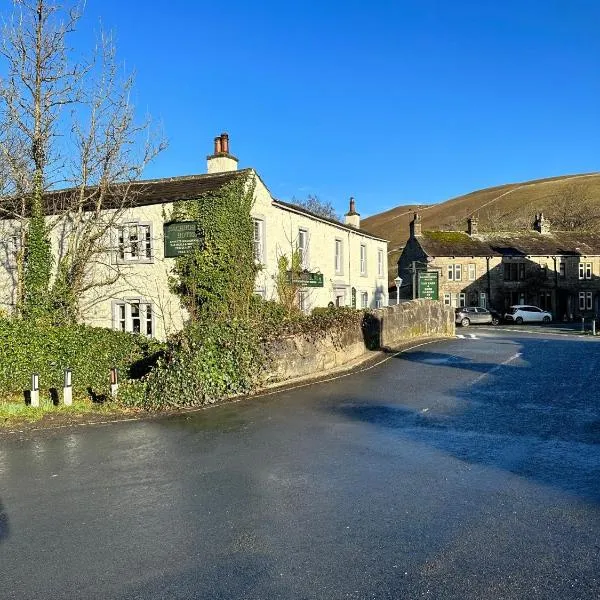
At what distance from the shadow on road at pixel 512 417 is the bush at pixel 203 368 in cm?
255

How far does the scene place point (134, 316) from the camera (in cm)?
2141

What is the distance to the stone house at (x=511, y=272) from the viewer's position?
51.6 metres

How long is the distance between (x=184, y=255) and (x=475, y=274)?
123 ft

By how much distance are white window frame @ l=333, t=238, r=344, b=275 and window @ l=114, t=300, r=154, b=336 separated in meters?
11.2

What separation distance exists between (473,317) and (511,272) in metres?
9.89

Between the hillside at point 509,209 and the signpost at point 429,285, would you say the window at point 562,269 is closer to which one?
the hillside at point 509,209

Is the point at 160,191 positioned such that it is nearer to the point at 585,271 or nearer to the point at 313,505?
the point at 313,505

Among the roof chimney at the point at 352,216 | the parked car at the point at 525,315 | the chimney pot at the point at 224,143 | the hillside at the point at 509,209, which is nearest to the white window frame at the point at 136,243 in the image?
the chimney pot at the point at 224,143

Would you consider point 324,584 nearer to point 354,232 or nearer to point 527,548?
point 527,548

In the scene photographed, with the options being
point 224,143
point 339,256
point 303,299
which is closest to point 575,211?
point 339,256

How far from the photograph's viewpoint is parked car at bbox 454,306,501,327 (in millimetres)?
43969

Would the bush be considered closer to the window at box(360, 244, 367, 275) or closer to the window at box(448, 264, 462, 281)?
the window at box(360, 244, 367, 275)

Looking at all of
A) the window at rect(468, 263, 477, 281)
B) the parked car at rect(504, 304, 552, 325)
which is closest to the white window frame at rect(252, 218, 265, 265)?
the parked car at rect(504, 304, 552, 325)

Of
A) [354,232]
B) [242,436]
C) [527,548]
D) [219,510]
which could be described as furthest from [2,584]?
[354,232]
